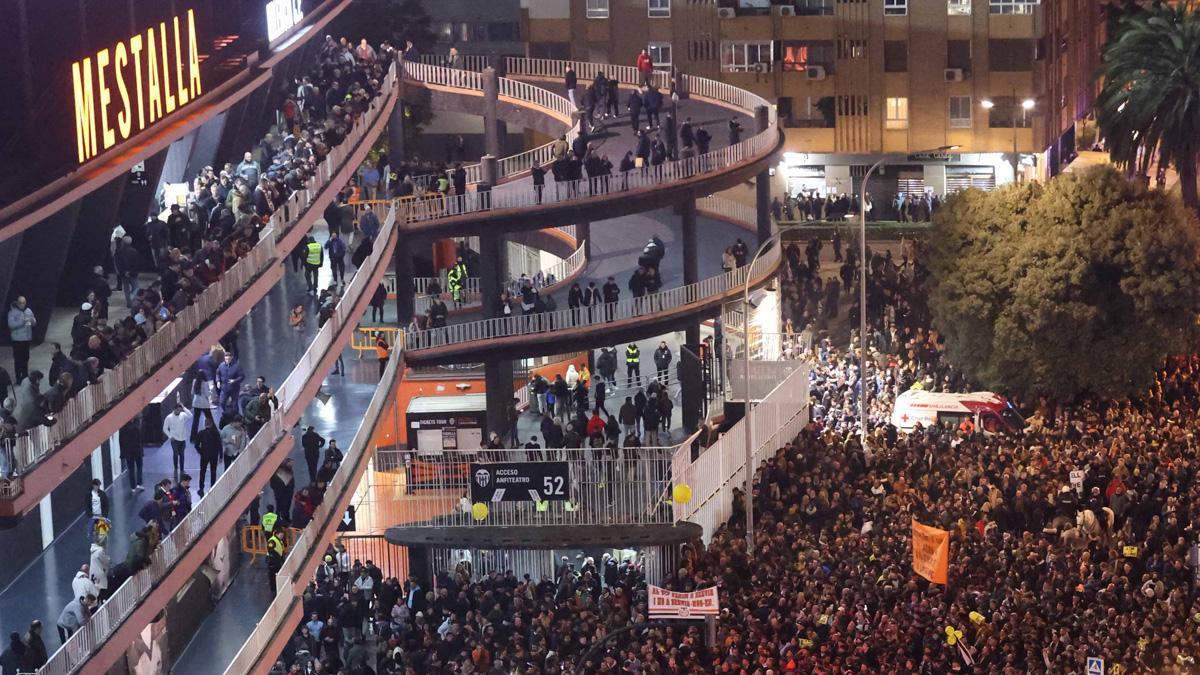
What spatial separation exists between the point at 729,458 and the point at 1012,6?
4184 cm

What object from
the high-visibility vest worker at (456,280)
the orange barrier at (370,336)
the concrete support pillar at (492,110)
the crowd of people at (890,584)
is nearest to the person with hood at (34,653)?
the crowd of people at (890,584)

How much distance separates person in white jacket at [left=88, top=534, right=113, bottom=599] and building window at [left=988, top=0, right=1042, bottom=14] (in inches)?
2276

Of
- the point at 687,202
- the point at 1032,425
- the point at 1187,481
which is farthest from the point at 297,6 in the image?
the point at 1187,481

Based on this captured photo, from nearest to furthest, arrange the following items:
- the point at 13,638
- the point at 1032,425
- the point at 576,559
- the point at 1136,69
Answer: the point at 13,638 → the point at 576,559 → the point at 1032,425 → the point at 1136,69

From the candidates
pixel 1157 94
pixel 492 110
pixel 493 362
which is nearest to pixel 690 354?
pixel 493 362

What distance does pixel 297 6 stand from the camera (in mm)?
62688

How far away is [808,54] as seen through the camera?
90.6 m

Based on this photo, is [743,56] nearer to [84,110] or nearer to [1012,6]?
[1012,6]

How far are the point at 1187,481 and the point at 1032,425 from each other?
685 centimetres

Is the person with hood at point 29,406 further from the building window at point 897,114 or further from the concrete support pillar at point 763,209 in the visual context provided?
the building window at point 897,114

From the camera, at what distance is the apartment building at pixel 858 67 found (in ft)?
292

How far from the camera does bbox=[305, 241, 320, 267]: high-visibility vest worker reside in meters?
56.3

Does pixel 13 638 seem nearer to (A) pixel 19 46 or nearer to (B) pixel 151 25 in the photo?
(A) pixel 19 46

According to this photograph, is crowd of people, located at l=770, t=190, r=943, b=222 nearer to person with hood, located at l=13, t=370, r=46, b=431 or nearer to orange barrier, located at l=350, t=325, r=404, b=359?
orange barrier, located at l=350, t=325, r=404, b=359
